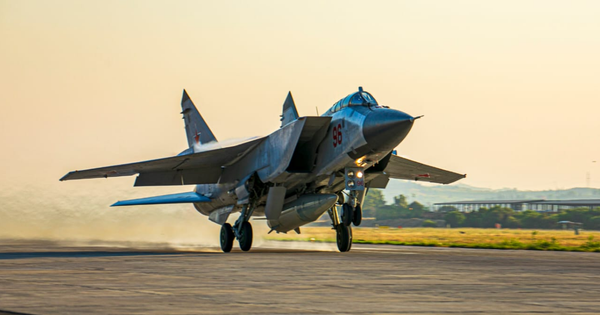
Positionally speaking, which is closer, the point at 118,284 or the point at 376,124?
the point at 118,284

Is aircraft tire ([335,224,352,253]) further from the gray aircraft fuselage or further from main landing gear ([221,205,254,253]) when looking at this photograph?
main landing gear ([221,205,254,253])

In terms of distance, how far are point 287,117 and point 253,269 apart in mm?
8702

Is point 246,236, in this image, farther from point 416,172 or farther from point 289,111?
point 416,172

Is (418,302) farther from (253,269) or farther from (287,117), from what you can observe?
(287,117)

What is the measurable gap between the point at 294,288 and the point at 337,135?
30.3 ft

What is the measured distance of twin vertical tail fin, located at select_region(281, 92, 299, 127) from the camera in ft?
64.0

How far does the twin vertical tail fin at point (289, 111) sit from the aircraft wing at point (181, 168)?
81 centimetres

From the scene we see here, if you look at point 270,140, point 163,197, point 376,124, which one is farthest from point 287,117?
point 163,197

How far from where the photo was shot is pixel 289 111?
19.7 m

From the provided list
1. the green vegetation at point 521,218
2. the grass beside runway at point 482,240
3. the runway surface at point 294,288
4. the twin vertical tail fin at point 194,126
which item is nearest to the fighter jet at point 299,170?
the twin vertical tail fin at point 194,126

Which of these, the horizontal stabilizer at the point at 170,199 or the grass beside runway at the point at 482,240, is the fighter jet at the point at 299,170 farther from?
the grass beside runway at the point at 482,240

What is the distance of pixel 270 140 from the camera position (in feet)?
63.8

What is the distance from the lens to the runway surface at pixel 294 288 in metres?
6.71

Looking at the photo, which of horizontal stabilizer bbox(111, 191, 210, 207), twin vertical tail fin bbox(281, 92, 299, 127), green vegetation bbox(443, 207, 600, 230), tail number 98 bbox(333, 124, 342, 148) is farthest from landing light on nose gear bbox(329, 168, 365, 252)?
green vegetation bbox(443, 207, 600, 230)
